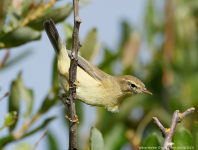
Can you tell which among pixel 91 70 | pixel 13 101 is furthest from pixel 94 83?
pixel 13 101

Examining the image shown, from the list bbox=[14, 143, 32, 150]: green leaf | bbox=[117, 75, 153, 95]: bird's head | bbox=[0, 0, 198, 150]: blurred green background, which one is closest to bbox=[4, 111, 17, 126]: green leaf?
bbox=[0, 0, 198, 150]: blurred green background

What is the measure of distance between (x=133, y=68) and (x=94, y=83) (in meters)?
0.94

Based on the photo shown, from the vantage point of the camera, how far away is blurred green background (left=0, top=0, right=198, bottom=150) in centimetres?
288

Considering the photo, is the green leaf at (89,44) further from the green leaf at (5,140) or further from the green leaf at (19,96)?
the green leaf at (5,140)

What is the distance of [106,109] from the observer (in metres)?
4.03

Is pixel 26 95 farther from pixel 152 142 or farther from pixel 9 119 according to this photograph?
pixel 152 142

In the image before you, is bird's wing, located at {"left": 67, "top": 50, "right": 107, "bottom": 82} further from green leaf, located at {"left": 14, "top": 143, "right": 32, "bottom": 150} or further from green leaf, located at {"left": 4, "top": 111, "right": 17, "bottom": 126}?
green leaf, located at {"left": 4, "top": 111, "right": 17, "bottom": 126}

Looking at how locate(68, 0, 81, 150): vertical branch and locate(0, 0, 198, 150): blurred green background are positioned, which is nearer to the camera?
locate(68, 0, 81, 150): vertical branch

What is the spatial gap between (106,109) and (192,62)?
4.69 ft

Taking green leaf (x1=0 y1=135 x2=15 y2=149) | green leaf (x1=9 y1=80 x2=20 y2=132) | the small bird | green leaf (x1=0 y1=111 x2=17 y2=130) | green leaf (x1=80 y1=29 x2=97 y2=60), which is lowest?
green leaf (x1=0 y1=135 x2=15 y2=149)

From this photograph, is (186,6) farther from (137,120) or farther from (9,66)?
(9,66)

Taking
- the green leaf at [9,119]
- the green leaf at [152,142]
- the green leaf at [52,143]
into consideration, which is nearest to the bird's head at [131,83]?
the green leaf at [52,143]

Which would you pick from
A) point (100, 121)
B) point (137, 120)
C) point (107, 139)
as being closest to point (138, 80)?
point (137, 120)

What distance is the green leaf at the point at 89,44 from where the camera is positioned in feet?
10.9
